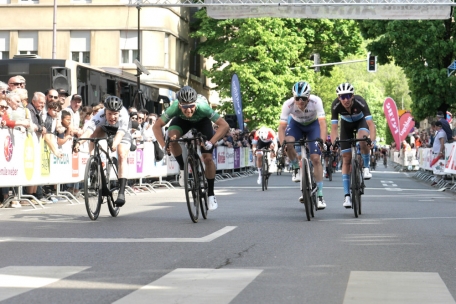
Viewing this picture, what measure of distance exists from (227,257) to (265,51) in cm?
5246

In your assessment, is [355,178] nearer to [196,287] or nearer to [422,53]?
[196,287]

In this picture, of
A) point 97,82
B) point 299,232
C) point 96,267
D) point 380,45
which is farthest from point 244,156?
point 96,267

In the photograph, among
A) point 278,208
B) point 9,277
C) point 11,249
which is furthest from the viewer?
point 278,208

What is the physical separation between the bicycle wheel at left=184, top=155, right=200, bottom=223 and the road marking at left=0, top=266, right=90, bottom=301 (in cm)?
487

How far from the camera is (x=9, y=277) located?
7.79m

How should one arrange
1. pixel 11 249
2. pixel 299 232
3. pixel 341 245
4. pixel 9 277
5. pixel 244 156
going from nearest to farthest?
pixel 9 277 < pixel 11 249 < pixel 341 245 < pixel 299 232 < pixel 244 156

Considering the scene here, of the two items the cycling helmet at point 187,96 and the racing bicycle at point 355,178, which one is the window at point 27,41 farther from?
the cycling helmet at point 187,96

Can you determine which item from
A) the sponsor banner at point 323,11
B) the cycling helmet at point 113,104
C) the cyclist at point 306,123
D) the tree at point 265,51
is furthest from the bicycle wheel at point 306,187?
the tree at point 265,51

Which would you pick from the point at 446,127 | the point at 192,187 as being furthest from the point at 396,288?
the point at 446,127

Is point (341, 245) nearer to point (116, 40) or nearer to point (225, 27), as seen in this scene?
point (116, 40)

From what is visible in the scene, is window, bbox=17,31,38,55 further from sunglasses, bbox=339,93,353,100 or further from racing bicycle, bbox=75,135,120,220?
sunglasses, bbox=339,93,353,100

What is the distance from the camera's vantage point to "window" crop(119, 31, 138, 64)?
194ft

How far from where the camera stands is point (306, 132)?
605 inches

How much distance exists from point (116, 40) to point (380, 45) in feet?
54.6
